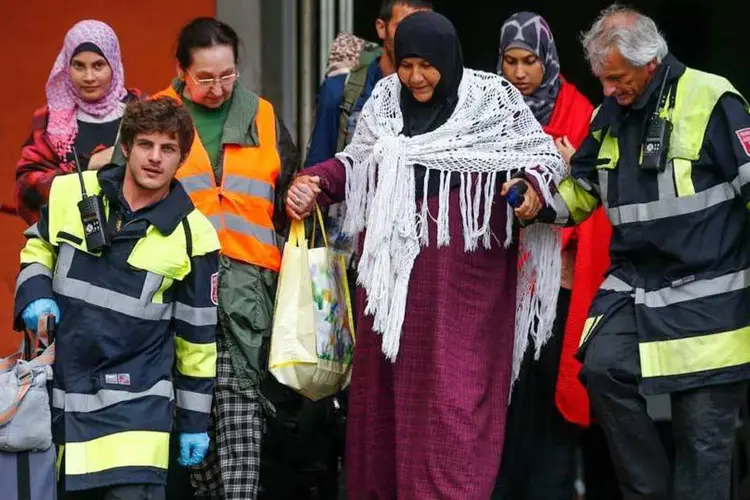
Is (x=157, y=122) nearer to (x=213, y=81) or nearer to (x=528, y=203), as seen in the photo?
(x=213, y=81)

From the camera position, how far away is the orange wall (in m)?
6.87

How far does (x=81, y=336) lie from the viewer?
480cm

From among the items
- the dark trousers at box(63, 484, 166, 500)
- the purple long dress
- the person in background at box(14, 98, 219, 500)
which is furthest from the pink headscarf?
the dark trousers at box(63, 484, 166, 500)

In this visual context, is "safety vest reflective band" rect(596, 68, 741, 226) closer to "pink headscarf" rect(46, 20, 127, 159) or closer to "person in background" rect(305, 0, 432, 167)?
"person in background" rect(305, 0, 432, 167)

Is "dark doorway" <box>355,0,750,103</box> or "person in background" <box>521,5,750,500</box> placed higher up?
"dark doorway" <box>355,0,750,103</box>

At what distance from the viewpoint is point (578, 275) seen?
559 cm

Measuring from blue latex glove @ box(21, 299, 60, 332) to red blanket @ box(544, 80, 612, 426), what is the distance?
1794 millimetres

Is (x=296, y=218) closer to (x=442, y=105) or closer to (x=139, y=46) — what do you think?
(x=442, y=105)

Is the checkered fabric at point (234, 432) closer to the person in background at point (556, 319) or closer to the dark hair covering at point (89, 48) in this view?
the person in background at point (556, 319)

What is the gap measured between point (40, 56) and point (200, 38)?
5.38 ft

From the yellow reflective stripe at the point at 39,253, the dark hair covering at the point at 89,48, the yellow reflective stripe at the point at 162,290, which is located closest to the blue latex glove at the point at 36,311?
the yellow reflective stripe at the point at 39,253

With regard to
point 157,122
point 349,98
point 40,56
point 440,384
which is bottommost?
point 440,384

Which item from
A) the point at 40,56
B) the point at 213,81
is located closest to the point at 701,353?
the point at 213,81

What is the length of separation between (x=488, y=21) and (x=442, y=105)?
136 inches
